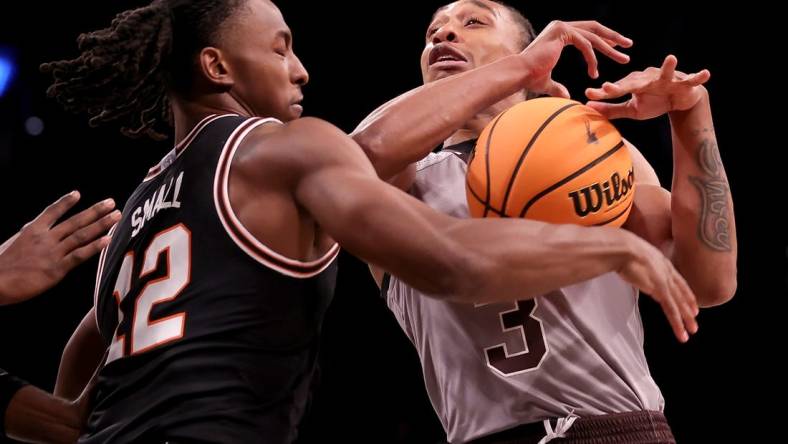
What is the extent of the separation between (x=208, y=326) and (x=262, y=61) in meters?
0.81

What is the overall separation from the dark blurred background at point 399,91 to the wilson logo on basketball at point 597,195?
4.49m

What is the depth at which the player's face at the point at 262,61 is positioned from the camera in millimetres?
2457

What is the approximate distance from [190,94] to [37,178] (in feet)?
16.3

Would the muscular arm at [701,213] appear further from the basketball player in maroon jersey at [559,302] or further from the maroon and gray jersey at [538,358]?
the maroon and gray jersey at [538,358]

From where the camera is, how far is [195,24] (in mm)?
2473

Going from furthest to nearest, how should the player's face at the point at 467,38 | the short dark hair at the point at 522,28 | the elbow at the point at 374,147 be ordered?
the short dark hair at the point at 522,28 < the player's face at the point at 467,38 < the elbow at the point at 374,147

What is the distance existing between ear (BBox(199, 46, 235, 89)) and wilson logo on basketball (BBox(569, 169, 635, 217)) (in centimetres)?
100

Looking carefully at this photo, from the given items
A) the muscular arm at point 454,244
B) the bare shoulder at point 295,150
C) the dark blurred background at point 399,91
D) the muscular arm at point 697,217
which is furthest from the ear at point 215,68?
the dark blurred background at point 399,91

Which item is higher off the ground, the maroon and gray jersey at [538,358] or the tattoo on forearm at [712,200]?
the tattoo on forearm at [712,200]

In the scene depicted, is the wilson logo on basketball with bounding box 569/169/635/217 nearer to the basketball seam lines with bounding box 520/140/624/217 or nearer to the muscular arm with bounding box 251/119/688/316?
the basketball seam lines with bounding box 520/140/624/217

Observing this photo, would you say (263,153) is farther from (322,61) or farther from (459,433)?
(322,61)

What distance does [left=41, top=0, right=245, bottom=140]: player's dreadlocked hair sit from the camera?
2.44 metres

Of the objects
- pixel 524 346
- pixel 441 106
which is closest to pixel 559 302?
pixel 524 346

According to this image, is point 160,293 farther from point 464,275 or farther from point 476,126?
point 476,126
